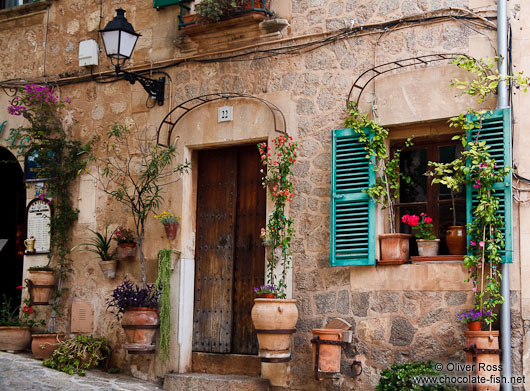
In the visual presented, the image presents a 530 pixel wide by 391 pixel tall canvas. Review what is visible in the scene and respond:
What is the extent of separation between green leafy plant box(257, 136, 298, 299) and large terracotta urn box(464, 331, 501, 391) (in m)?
1.92

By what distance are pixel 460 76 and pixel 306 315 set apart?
103 inches

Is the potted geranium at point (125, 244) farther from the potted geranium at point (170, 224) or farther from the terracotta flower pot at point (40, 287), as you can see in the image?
the terracotta flower pot at point (40, 287)

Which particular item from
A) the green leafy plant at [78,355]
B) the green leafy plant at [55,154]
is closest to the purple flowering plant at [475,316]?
the green leafy plant at [78,355]

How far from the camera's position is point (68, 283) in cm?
882

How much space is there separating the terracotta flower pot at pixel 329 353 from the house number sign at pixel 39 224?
3.89 m

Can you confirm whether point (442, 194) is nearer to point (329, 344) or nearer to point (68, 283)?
→ point (329, 344)

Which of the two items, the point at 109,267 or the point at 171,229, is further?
the point at 109,267

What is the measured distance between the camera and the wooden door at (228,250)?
7.90 m

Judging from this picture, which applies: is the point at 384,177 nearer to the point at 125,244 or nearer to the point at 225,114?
the point at 225,114

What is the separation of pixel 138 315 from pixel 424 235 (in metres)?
2.96

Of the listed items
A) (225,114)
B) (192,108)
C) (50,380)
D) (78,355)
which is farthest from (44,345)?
(225,114)

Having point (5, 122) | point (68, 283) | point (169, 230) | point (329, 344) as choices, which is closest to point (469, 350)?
point (329, 344)

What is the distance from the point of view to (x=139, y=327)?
760cm

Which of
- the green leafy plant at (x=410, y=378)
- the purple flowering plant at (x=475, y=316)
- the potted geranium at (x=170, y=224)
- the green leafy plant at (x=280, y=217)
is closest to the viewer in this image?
the green leafy plant at (x=410, y=378)
